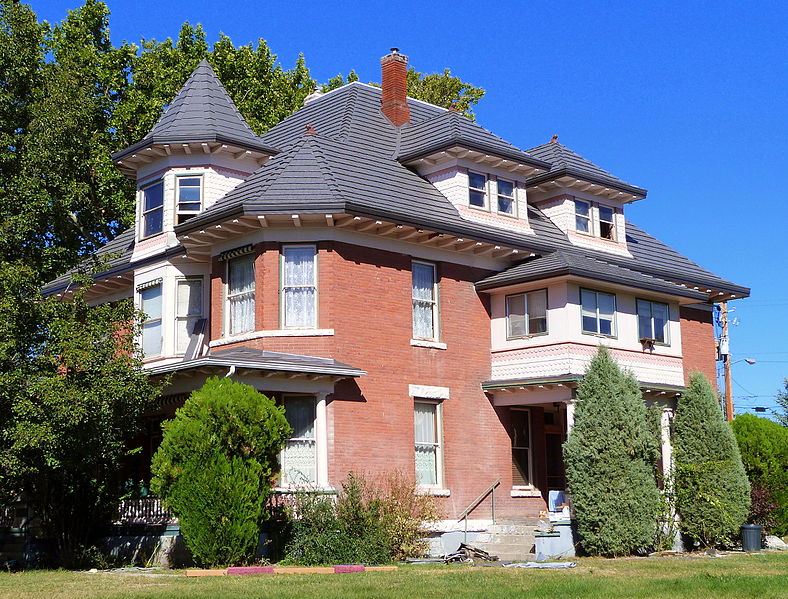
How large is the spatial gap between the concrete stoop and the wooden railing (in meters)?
6.74

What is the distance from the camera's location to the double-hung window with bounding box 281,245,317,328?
23266 millimetres

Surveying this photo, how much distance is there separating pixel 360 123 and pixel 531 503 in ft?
A: 36.7

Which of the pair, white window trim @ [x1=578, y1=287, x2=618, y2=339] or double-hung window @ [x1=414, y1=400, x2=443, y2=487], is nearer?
double-hung window @ [x1=414, y1=400, x2=443, y2=487]

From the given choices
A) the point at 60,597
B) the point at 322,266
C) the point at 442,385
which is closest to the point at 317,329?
the point at 322,266

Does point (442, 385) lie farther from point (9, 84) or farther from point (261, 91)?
point (261, 91)

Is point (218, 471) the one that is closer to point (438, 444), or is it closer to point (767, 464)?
point (438, 444)

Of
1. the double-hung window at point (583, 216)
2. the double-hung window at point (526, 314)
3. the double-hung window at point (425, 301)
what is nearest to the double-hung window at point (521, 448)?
the double-hung window at point (526, 314)

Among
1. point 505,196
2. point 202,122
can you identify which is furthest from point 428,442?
point 202,122

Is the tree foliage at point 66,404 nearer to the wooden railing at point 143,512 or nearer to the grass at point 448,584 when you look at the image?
the wooden railing at point 143,512

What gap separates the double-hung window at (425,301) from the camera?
81.7 feet

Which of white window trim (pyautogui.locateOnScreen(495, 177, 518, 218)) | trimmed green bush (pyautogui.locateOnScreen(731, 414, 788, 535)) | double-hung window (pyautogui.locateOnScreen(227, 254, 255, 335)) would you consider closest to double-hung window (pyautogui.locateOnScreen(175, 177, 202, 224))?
double-hung window (pyautogui.locateOnScreen(227, 254, 255, 335))

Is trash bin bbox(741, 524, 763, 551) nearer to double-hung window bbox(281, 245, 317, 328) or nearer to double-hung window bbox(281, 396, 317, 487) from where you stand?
double-hung window bbox(281, 396, 317, 487)

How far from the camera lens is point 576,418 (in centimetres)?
2292

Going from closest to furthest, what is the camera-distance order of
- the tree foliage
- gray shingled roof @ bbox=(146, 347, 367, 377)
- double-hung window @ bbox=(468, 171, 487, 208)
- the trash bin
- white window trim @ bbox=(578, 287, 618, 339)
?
the tree foliage → gray shingled roof @ bbox=(146, 347, 367, 377) → the trash bin → white window trim @ bbox=(578, 287, 618, 339) → double-hung window @ bbox=(468, 171, 487, 208)
